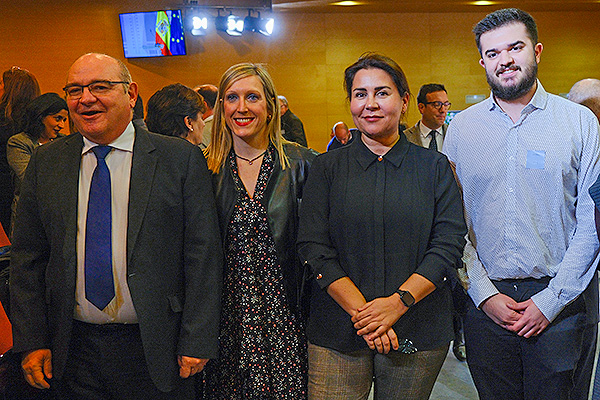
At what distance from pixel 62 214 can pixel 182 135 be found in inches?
48.4

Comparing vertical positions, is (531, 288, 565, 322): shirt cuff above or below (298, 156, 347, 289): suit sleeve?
below


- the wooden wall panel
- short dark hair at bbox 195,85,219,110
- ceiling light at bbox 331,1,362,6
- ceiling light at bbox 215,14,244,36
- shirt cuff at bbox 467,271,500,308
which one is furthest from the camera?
ceiling light at bbox 215,14,244,36

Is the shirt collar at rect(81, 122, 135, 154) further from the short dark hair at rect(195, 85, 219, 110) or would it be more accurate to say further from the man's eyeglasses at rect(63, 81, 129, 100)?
the short dark hair at rect(195, 85, 219, 110)

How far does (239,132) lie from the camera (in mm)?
2146

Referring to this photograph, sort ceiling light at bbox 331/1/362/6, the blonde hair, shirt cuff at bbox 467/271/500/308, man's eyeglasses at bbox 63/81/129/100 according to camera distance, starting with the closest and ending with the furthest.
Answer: man's eyeglasses at bbox 63/81/129/100 < shirt cuff at bbox 467/271/500/308 < the blonde hair < ceiling light at bbox 331/1/362/6

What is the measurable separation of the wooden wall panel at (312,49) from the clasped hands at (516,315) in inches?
266

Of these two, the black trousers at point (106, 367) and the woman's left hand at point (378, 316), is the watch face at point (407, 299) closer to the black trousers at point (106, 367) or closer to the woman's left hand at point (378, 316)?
the woman's left hand at point (378, 316)

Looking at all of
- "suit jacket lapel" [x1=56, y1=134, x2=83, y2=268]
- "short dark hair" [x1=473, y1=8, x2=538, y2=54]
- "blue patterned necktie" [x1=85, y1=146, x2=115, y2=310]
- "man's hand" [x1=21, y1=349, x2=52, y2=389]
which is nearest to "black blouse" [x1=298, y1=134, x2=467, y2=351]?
"short dark hair" [x1=473, y1=8, x2=538, y2=54]

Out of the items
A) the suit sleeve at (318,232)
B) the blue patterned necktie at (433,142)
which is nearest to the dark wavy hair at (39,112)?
the suit sleeve at (318,232)

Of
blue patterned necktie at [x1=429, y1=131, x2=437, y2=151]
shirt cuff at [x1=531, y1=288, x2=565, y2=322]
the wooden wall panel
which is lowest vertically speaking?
shirt cuff at [x1=531, y1=288, x2=565, y2=322]

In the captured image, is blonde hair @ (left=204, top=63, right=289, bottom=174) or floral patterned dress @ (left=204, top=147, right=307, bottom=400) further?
blonde hair @ (left=204, top=63, right=289, bottom=174)

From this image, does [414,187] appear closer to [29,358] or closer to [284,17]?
[29,358]

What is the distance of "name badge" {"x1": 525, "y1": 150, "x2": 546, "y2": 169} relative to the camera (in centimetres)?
193

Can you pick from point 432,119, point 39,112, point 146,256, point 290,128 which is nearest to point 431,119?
point 432,119
